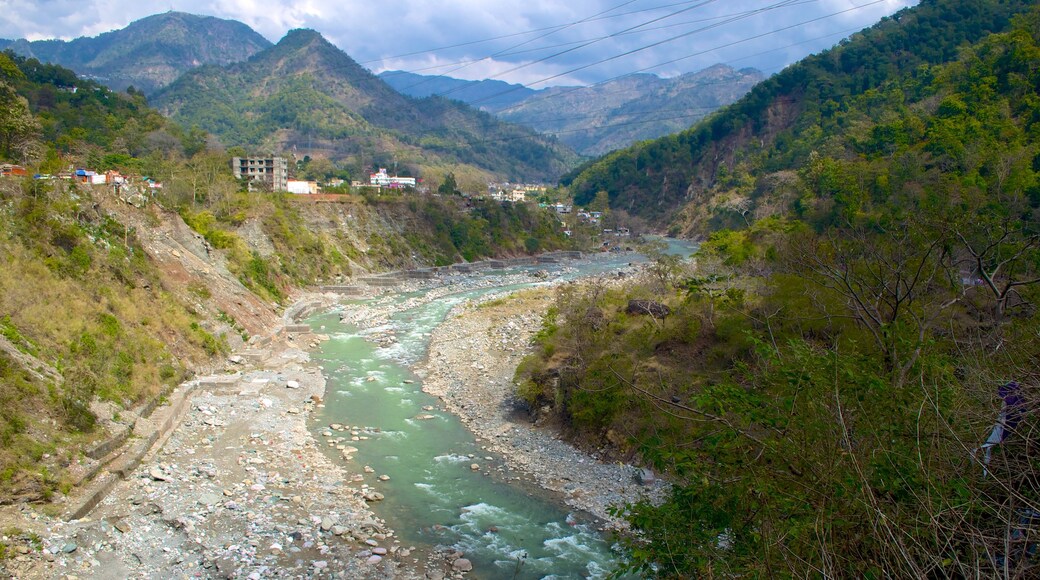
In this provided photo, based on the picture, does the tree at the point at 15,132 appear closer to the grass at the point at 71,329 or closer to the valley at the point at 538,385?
the valley at the point at 538,385

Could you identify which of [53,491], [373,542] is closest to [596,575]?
[373,542]

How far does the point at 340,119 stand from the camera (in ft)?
422

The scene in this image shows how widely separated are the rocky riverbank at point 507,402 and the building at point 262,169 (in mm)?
Result: 33305

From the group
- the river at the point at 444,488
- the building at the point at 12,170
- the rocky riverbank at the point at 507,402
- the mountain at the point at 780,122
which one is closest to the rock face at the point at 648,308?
the rocky riverbank at the point at 507,402

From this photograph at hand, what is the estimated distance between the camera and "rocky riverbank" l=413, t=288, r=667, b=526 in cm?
1228

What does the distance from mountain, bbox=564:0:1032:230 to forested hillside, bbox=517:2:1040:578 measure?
18.4 m

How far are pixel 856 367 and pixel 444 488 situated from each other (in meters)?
8.59

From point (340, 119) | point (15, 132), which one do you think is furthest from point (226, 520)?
point (340, 119)

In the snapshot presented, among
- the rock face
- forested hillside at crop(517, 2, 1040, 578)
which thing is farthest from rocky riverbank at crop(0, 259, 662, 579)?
the rock face

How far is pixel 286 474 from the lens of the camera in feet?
40.6

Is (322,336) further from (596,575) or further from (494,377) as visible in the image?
(596,575)

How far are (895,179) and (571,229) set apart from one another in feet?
153

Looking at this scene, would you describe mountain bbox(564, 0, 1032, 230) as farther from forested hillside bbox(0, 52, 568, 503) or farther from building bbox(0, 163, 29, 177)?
building bbox(0, 163, 29, 177)

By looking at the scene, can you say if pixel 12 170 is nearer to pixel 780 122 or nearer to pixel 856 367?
pixel 856 367
